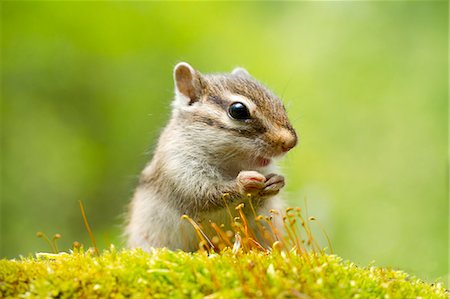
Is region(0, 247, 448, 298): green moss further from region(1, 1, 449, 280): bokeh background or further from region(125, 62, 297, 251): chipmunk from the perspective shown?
region(1, 1, 449, 280): bokeh background

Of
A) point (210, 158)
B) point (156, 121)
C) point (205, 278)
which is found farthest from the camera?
point (156, 121)

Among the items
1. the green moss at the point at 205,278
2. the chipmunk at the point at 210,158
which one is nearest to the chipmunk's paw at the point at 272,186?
the chipmunk at the point at 210,158

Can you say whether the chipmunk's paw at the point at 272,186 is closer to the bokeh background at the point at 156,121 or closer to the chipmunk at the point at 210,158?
the chipmunk at the point at 210,158

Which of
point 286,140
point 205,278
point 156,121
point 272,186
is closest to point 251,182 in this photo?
point 272,186

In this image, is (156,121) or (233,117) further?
(156,121)

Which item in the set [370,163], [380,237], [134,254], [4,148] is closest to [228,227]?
[134,254]

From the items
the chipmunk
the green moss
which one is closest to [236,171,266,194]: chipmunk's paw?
the chipmunk

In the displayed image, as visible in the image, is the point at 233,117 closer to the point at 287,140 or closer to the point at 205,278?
the point at 287,140
